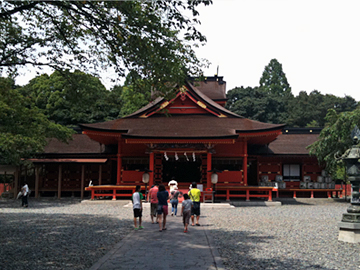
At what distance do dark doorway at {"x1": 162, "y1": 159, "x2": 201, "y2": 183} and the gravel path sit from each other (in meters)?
11.3

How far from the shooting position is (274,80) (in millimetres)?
82812

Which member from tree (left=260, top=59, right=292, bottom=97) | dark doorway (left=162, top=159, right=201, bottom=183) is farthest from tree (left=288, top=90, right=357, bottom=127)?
dark doorway (left=162, top=159, right=201, bottom=183)

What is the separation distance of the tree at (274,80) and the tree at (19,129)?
64.2 meters

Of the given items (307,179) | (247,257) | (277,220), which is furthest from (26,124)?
(307,179)

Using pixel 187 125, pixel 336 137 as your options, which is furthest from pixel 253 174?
pixel 336 137

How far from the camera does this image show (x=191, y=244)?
32.9 ft

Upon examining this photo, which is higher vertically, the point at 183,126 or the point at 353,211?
the point at 183,126

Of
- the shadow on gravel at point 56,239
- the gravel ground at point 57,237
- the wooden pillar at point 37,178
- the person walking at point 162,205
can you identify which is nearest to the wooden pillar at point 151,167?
the gravel ground at point 57,237

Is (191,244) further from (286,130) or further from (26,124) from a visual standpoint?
(286,130)

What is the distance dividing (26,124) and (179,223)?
12.9 m

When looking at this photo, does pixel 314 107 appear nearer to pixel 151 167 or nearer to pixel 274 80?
pixel 274 80

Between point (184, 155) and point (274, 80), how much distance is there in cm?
6356

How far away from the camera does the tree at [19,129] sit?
1934cm

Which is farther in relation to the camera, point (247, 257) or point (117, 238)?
point (117, 238)
